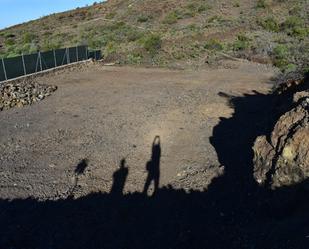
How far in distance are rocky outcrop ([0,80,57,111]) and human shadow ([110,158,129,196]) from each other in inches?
445

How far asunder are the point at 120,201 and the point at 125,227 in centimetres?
151

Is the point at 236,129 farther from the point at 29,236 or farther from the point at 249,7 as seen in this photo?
the point at 249,7

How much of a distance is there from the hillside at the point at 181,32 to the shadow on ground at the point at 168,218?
22723 millimetres

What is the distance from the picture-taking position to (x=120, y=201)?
13.4 meters

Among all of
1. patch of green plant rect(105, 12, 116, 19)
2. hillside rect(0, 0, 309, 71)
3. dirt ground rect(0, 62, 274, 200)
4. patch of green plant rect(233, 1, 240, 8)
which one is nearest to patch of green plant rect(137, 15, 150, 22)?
hillside rect(0, 0, 309, 71)

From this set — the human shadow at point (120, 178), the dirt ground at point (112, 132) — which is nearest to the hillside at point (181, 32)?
the dirt ground at point (112, 132)

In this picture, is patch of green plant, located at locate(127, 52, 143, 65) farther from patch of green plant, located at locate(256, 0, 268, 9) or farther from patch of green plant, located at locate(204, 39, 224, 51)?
patch of green plant, located at locate(256, 0, 268, 9)

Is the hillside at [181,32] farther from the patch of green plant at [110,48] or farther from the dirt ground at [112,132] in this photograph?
the dirt ground at [112,132]

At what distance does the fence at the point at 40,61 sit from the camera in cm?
3177

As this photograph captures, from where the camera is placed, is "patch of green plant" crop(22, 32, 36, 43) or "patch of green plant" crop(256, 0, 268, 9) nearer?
"patch of green plant" crop(22, 32, 36, 43)

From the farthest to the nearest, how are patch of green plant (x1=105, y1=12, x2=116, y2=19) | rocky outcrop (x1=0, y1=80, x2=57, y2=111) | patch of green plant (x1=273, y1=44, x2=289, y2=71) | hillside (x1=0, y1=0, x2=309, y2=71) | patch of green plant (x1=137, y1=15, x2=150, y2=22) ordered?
patch of green plant (x1=105, y1=12, x2=116, y2=19) → patch of green plant (x1=137, y1=15, x2=150, y2=22) → hillside (x1=0, y1=0, x2=309, y2=71) → patch of green plant (x1=273, y1=44, x2=289, y2=71) → rocky outcrop (x1=0, y1=80, x2=57, y2=111)

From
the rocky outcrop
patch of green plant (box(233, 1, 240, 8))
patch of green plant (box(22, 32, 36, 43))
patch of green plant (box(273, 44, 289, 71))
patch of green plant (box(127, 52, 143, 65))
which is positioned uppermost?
patch of green plant (box(233, 1, 240, 8))

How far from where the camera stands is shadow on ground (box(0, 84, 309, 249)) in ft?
35.1

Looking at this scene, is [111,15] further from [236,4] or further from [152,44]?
[152,44]
